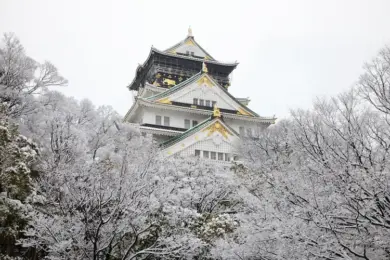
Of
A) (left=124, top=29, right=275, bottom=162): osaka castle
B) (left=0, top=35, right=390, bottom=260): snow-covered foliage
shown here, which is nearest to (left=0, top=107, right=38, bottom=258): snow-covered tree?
(left=0, top=35, right=390, bottom=260): snow-covered foliage

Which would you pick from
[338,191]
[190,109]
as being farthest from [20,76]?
[338,191]

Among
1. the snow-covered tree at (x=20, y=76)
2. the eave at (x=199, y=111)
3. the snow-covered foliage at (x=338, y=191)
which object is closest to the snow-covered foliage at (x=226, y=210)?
the snow-covered foliage at (x=338, y=191)

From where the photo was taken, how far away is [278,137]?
25438 millimetres

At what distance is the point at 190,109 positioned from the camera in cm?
3238

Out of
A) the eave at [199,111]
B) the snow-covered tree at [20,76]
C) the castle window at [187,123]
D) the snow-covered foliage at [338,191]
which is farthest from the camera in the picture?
the castle window at [187,123]

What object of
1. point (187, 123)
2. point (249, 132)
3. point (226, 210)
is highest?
point (187, 123)

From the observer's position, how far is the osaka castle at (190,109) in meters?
27.5

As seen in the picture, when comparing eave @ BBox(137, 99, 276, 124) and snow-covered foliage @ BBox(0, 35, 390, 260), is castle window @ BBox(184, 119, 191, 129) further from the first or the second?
snow-covered foliage @ BBox(0, 35, 390, 260)

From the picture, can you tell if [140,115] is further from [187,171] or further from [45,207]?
[45,207]

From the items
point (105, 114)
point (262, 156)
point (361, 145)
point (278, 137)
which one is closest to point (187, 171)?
point (262, 156)

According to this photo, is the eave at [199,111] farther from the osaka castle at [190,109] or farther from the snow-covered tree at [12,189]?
the snow-covered tree at [12,189]

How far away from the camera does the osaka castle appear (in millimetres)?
27469

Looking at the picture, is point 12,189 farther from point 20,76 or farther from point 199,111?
point 199,111

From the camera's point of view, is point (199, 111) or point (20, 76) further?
point (199, 111)
